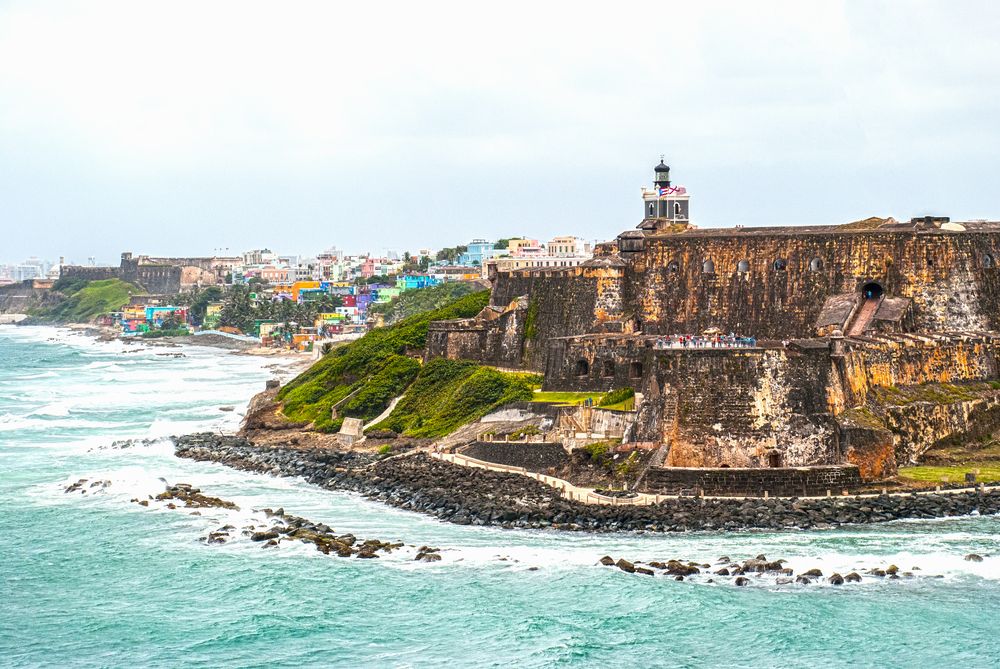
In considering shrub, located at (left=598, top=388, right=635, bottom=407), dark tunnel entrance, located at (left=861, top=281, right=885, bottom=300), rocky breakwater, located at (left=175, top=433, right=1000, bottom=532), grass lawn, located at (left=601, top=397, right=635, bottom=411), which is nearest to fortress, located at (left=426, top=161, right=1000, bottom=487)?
dark tunnel entrance, located at (left=861, top=281, right=885, bottom=300)

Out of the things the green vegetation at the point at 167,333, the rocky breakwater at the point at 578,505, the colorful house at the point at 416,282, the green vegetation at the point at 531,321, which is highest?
the colorful house at the point at 416,282

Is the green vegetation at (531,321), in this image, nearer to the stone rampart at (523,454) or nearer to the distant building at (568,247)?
the stone rampart at (523,454)

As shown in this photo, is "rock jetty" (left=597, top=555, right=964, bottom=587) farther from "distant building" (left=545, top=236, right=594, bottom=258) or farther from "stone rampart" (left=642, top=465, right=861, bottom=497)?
"distant building" (left=545, top=236, right=594, bottom=258)

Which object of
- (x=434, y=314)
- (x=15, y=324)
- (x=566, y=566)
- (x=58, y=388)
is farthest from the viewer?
(x=15, y=324)

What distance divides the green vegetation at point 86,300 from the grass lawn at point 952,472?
112 m

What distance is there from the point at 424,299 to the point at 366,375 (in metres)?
32.9

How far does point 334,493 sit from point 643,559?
11.4 m

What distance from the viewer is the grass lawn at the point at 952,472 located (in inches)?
1300

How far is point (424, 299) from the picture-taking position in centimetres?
8225

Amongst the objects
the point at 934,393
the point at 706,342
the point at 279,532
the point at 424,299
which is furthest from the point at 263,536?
the point at 424,299

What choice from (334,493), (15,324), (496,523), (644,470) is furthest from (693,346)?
(15,324)

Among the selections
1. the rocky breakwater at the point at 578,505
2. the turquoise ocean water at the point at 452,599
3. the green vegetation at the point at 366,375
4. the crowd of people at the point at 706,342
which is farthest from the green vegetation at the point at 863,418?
the green vegetation at the point at 366,375

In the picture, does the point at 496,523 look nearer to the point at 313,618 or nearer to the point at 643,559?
the point at 643,559

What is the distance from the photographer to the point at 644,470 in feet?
108
